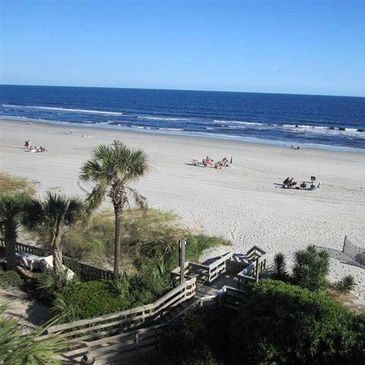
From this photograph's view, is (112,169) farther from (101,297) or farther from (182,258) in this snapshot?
(101,297)

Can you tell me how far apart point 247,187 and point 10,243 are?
1614 centimetres

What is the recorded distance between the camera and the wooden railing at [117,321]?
30.5 ft

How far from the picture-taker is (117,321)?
9766 millimetres

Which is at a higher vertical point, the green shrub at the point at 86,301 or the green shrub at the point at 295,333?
the green shrub at the point at 295,333

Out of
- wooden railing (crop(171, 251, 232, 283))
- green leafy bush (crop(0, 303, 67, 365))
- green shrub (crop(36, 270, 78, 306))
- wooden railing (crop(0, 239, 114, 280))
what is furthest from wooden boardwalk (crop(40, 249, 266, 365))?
green leafy bush (crop(0, 303, 67, 365))

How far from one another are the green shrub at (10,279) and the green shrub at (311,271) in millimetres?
7378

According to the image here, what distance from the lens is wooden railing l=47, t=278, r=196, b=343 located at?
9289 mm

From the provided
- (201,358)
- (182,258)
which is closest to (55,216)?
(182,258)

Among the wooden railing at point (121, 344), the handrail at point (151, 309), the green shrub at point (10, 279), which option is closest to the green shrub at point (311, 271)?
the handrail at point (151, 309)

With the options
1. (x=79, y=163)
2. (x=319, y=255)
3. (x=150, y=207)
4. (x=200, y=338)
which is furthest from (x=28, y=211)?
(x=79, y=163)

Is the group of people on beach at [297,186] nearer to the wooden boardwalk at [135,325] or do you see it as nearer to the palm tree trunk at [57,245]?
the wooden boardwalk at [135,325]

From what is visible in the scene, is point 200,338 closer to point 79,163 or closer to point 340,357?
point 340,357

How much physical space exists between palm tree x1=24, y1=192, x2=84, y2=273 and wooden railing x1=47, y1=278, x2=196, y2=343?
8.65 ft

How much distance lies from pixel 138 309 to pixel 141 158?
11.6 feet
